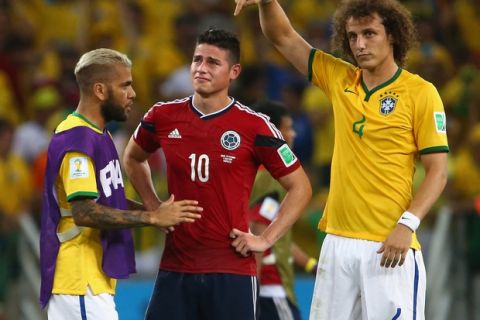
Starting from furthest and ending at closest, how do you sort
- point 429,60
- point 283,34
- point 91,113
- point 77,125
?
point 429,60, point 283,34, point 91,113, point 77,125

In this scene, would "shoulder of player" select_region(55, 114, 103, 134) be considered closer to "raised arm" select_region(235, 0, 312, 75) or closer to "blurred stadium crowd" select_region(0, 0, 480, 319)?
"raised arm" select_region(235, 0, 312, 75)

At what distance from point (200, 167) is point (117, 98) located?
0.62m

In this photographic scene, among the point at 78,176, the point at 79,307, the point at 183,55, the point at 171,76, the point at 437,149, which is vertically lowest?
the point at 79,307

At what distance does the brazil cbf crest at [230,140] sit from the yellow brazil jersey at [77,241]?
28.1 inches

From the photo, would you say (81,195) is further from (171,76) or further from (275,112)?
(171,76)

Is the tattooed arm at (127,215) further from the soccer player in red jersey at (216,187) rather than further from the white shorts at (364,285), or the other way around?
the white shorts at (364,285)

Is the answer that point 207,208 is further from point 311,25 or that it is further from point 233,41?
point 311,25

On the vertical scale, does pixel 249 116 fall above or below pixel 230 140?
above

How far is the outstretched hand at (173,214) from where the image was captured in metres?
6.60

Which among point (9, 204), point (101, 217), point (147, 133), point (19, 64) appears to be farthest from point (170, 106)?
point (19, 64)

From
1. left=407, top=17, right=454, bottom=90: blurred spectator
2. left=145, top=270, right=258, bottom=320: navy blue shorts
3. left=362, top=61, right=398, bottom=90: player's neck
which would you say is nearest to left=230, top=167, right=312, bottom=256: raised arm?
left=145, top=270, right=258, bottom=320: navy blue shorts

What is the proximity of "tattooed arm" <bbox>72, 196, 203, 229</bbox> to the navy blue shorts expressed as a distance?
17.7 inches

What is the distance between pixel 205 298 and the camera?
6.88 metres

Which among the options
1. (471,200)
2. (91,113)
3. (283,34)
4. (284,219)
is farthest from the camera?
(471,200)
